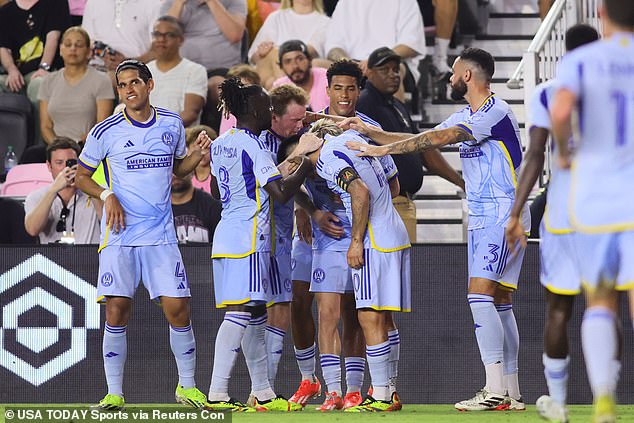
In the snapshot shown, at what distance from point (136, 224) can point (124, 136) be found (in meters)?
0.61

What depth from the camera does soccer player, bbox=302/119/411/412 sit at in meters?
7.95

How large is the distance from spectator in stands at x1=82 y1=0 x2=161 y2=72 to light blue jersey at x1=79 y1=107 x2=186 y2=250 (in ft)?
17.5

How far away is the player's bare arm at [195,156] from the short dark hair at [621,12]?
3655mm

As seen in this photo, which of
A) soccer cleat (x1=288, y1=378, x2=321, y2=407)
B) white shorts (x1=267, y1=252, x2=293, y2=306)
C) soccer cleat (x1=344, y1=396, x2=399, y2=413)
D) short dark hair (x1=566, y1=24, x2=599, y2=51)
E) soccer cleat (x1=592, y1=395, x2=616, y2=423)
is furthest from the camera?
soccer cleat (x1=288, y1=378, x2=321, y2=407)

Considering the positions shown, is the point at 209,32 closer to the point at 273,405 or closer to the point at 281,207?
the point at 281,207

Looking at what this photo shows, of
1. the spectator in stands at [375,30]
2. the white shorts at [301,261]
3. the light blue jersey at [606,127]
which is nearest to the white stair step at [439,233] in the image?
the spectator in stands at [375,30]

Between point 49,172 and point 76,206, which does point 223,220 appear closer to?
point 76,206

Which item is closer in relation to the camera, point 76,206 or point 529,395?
point 529,395

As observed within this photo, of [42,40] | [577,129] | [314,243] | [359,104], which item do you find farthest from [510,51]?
[577,129]

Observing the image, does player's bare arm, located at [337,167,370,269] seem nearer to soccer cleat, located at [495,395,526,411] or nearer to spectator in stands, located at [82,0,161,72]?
soccer cleat, located at [495,395,526,411]

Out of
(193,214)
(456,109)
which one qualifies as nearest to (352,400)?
(193,214)

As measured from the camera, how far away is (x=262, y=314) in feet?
27.7

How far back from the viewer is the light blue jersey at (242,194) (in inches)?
320

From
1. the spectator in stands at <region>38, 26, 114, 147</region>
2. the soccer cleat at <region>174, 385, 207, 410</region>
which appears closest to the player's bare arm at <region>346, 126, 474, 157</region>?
the soccer cleat at <region>174, 385, 207, 410</region>
